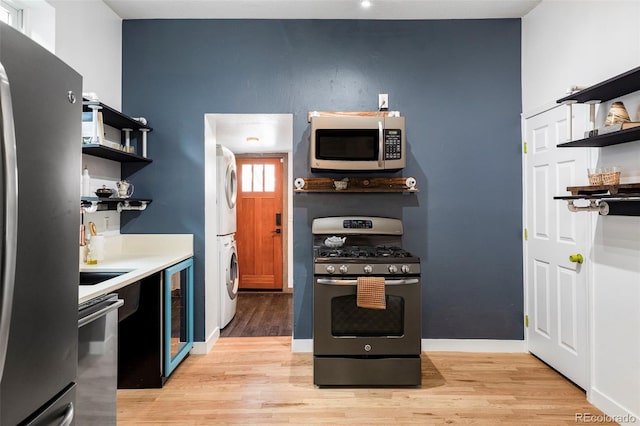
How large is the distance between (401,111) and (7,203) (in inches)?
112

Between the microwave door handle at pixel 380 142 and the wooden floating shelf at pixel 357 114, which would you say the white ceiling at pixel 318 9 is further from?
the microwave door handle at pixel 380 142

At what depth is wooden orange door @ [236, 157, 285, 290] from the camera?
5512mm

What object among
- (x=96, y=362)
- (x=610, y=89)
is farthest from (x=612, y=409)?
(x=96, y=362)

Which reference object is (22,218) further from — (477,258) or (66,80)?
(477,258)

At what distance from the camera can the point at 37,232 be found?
3.05 feet

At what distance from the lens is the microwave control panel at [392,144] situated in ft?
9.02

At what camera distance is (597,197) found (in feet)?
6.45

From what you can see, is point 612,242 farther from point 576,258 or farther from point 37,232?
point 37,232

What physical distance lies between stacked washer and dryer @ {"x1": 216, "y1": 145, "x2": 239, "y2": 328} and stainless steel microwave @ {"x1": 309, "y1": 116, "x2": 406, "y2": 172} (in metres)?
1.23

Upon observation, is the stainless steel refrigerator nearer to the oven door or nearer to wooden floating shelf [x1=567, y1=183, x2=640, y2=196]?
the oven door

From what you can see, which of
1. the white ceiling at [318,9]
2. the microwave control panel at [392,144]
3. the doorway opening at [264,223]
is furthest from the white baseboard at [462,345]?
the white ceiling at [318,9]

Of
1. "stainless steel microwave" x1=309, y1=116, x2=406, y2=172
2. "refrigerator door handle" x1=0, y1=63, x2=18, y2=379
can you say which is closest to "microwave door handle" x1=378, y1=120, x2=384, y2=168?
"stainless steel microwave" x1=309, y1=116, x2=406, y2=172

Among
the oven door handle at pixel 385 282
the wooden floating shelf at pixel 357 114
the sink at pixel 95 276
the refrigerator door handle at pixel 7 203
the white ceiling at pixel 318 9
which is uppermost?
the white ceiling at pixel 318 9

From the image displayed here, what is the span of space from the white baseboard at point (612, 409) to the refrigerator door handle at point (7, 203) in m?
2.71
